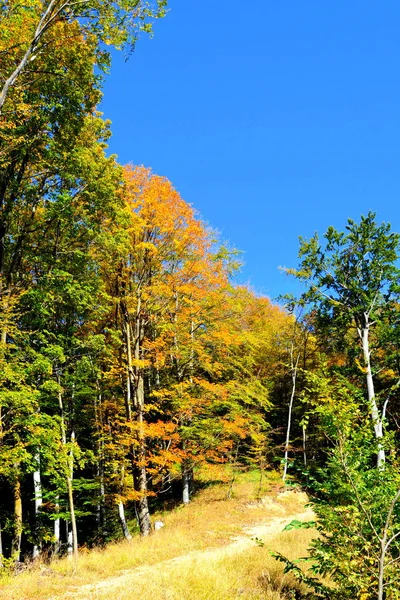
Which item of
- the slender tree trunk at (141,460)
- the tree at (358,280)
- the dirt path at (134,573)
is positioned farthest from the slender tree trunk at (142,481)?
the tree at (358,280)

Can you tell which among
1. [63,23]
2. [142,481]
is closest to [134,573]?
[142,481]

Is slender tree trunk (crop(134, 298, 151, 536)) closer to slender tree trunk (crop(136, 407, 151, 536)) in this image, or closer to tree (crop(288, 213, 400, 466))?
slender tree trunk (crop(136, 407, 151, 536))

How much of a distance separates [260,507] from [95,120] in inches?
727

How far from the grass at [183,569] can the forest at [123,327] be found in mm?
1220

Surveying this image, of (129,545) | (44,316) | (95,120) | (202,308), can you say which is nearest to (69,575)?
(129,545)

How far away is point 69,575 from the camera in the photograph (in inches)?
303

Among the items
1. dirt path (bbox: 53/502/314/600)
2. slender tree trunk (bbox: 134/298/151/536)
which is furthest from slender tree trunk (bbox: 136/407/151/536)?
dirt path (bbox: 53/502/314/600)

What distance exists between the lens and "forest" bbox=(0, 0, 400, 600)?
4844 millimetres

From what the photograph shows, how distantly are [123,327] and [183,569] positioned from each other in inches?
376

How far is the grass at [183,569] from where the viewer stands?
596 centimetres

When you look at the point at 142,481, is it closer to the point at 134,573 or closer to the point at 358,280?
the point at 134,573

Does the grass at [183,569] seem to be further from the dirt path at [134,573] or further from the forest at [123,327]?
the forest at [123,327]

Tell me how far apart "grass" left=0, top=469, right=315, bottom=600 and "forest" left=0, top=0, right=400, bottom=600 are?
1.22 metres

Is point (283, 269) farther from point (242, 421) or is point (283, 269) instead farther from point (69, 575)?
point (69, 575)
